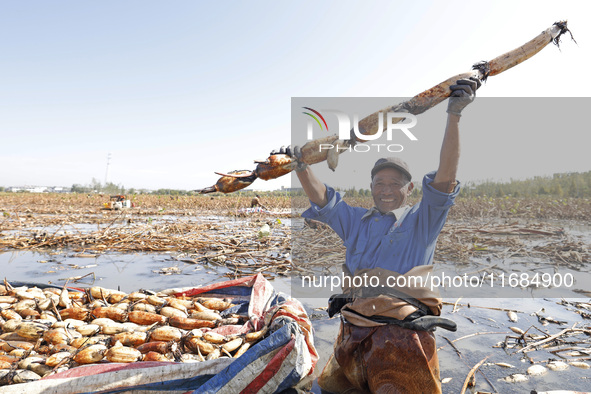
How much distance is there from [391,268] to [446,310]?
1806mm

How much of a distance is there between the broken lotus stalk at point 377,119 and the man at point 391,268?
0.30ft

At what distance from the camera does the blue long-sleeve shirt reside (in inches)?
60.0

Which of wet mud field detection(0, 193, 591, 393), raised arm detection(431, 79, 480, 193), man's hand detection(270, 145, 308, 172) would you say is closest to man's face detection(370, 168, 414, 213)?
raised arm detection(431, 79, 480, 193)

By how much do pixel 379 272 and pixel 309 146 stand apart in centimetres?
68

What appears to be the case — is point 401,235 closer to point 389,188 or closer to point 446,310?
point 389,188

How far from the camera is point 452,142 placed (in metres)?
1.48

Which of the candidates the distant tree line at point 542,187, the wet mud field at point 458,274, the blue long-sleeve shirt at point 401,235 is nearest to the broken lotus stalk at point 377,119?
the blue long-sleeve shirt at point 401,235

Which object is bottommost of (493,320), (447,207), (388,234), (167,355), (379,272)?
(493,320)

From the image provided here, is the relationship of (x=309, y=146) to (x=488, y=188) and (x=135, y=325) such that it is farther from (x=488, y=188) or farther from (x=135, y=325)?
(x=488, y=188)

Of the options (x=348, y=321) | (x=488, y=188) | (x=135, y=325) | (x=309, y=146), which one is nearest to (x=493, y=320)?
(x=348, y=321)

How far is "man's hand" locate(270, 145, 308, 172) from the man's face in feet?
1.23

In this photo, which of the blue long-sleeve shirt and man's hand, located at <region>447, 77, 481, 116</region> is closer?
man's hand, located at <region>447, 77, 481, 116</region>

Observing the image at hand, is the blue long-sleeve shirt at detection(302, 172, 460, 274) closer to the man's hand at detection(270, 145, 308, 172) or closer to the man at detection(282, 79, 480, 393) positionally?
the man at detection(282, 79, 480, 393)

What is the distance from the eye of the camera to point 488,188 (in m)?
10.6
